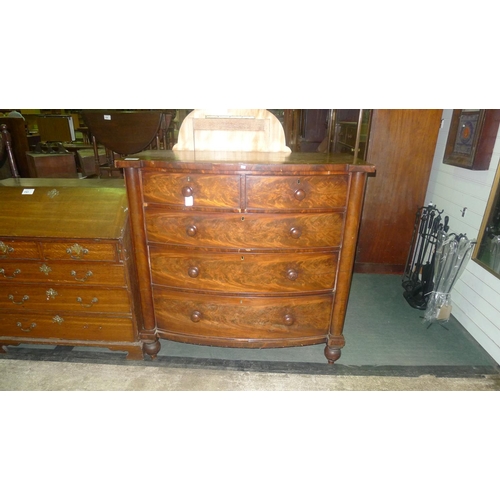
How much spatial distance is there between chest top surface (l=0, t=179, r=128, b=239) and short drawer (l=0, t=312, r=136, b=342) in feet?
2.14

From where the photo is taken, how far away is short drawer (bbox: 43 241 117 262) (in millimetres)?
2176

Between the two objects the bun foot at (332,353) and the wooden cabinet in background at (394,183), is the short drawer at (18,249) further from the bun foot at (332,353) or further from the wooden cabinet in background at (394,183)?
the wooden cabinet in background at (394,183)

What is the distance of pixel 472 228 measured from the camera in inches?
114

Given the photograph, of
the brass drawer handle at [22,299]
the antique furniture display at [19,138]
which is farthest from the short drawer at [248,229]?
the antique furniture display at [19,138]

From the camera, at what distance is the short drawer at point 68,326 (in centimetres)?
241

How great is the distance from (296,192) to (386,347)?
65.3 inches

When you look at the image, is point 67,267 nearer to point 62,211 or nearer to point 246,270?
point 62,211

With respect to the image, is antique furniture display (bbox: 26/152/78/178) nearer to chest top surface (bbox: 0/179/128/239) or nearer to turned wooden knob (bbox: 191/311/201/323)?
chest top surface (bbox: 0/179/128/239)

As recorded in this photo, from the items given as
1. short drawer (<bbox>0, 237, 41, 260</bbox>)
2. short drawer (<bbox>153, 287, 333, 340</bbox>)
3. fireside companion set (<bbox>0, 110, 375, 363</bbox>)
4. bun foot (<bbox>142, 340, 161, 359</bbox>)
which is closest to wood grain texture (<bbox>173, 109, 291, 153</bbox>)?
fireside companion set (<bbox>0, 110, 375, 363</bbox>)

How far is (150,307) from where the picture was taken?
2.35m

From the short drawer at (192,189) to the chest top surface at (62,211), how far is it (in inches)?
15.2

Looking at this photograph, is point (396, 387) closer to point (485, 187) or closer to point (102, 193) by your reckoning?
point (485, 187)

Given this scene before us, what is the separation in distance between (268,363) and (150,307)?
101 centimetres

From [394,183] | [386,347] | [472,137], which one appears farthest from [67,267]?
[472,137]
